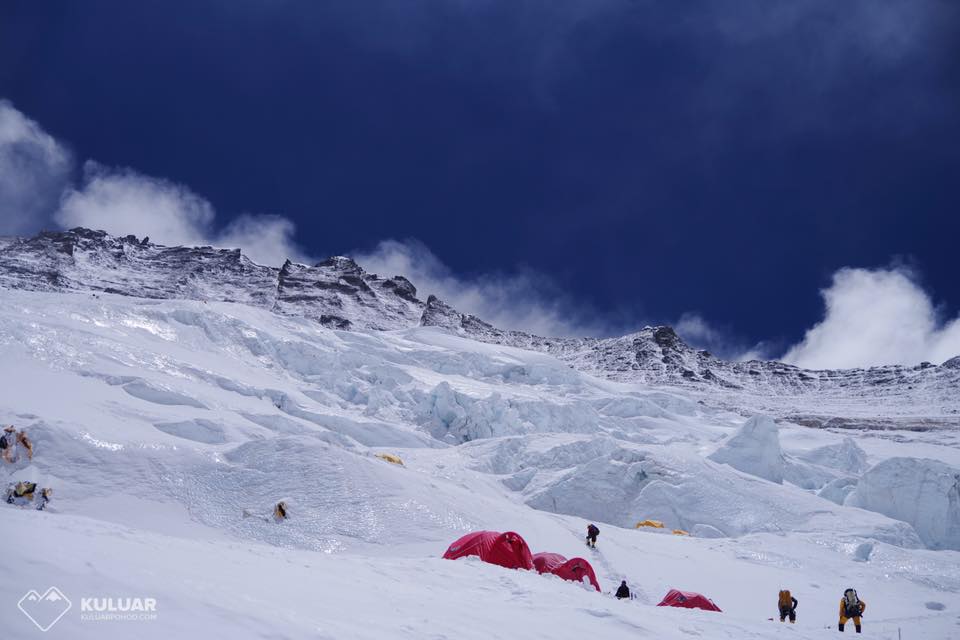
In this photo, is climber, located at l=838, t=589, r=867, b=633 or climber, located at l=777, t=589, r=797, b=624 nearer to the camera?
climber, located at l=838, t=589, r=867, b=633

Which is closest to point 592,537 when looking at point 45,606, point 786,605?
point 786,605

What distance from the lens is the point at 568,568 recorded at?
55.3 feet

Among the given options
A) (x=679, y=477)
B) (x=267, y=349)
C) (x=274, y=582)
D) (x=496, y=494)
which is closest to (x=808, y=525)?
(x=679, y=477)

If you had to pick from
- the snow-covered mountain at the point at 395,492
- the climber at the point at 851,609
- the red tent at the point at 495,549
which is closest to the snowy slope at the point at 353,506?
the snow-covered mountain at the point at 395,492

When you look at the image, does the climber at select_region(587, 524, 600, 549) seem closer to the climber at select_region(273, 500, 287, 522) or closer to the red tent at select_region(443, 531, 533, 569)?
the red tent at select_region(443, 531, 533, 569)

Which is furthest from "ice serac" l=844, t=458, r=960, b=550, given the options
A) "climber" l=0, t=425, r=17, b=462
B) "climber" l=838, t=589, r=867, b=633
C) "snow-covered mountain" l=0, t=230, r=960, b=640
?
"climber" l=0, t=425, r=17, b=462

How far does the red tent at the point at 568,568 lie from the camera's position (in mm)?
16688

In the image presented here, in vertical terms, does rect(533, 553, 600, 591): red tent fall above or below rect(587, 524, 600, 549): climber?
below

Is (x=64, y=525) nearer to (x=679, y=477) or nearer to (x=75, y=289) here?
(x=679, y=477)

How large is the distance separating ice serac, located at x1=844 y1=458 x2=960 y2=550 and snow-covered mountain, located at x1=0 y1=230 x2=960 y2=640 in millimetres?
117

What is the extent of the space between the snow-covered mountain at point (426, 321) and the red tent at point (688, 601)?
101 meters

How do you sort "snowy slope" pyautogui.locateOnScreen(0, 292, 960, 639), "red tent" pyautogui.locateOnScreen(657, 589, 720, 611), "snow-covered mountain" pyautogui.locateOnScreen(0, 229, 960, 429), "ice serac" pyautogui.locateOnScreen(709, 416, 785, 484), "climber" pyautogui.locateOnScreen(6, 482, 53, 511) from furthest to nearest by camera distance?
"snow-covered mountain" pyautogui.locateOnScreen(0, 229, 960, 429), "ice serac" pyautogui.locateOnScreen(709, 416, 785, 484), "red tent" pyautogui.locateOnScreen(657, 589, 720, 611), "climber" pyautogui.locateOnScreen(6, 482, 53, 511), "snowy slope" pyautogui.locateOnScreen(0, 292, 960, 639)

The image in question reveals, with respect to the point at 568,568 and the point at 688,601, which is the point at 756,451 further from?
the point at 568,568

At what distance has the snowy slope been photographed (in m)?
6.93
